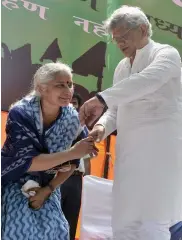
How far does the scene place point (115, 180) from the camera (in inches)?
90.1

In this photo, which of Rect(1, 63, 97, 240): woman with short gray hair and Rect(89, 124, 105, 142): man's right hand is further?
Rect(89, 124, 105, 142): man's right hand

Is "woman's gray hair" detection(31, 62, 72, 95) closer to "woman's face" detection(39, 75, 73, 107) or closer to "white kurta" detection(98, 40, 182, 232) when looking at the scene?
"woman's face" detection(39, 75, 73, 107)

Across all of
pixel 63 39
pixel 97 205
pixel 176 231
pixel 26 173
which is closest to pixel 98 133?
pixel 26 173

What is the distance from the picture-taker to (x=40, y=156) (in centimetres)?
198

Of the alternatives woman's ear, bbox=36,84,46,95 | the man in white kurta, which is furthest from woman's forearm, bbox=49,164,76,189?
woman's ear, bbox=36,84,46,95

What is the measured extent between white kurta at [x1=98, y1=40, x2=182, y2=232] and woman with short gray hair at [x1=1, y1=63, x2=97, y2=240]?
0.70 ft

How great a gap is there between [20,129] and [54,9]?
201 cm

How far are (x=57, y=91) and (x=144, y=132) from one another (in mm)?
444

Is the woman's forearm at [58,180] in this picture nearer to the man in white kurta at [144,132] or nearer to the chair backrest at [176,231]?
the man in white kurta at [144,132]

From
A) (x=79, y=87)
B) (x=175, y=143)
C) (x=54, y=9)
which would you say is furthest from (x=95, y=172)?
(x=175, y=143)

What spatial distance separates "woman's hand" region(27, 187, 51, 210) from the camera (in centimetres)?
199

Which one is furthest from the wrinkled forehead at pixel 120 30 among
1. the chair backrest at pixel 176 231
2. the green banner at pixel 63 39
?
the green banner at pixel 63 39

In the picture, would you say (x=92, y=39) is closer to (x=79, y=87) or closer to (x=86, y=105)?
(x=79, y=87)

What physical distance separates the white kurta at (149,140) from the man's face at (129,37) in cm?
4
